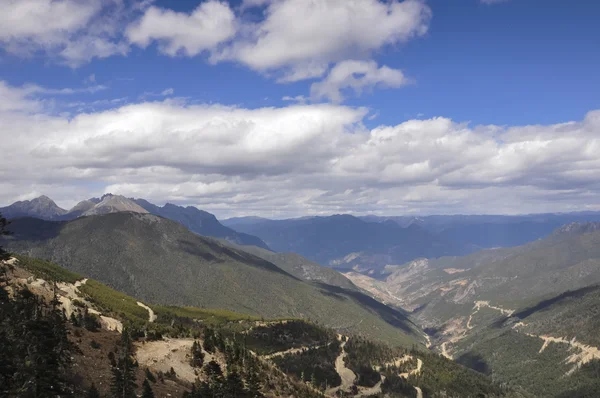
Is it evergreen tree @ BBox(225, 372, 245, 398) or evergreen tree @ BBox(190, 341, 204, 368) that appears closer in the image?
evergreen tree @ BBox(225, 372, 245, 398)

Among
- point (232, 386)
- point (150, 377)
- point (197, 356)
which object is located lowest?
point (197, 356)

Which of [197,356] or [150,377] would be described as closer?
[150,377]

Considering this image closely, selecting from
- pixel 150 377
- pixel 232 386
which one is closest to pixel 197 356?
pixel 150 377

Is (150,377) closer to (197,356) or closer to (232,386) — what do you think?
(232,386)

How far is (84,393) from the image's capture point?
63.9 meters

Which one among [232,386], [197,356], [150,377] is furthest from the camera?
[197,356]

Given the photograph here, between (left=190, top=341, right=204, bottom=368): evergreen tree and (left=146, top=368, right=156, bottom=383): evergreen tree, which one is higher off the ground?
(left=146, top=368, right=156, bottom=383): evergreen tree

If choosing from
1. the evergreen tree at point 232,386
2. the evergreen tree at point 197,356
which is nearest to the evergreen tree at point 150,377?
the evergreen tree at point 232,386

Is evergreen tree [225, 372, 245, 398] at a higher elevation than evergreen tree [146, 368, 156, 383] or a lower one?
lower

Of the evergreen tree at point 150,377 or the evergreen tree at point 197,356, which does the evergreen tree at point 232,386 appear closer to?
the evergreen tree at point 150,377

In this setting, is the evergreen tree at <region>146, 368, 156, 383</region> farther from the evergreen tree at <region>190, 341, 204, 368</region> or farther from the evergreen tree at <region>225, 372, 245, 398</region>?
the evergreen tree at <region>190, 341, 204, 368</region>

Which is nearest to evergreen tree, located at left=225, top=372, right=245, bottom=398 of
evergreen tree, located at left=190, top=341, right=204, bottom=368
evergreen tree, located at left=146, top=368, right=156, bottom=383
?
evergreen tree, located at left=146, top=368, right=156, bottom=383

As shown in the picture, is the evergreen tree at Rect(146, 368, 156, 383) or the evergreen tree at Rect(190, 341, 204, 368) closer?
the evergreen tree at Rect(146, 368, 156, 383)

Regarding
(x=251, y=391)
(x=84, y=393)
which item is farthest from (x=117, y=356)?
(x=251, y=391)
